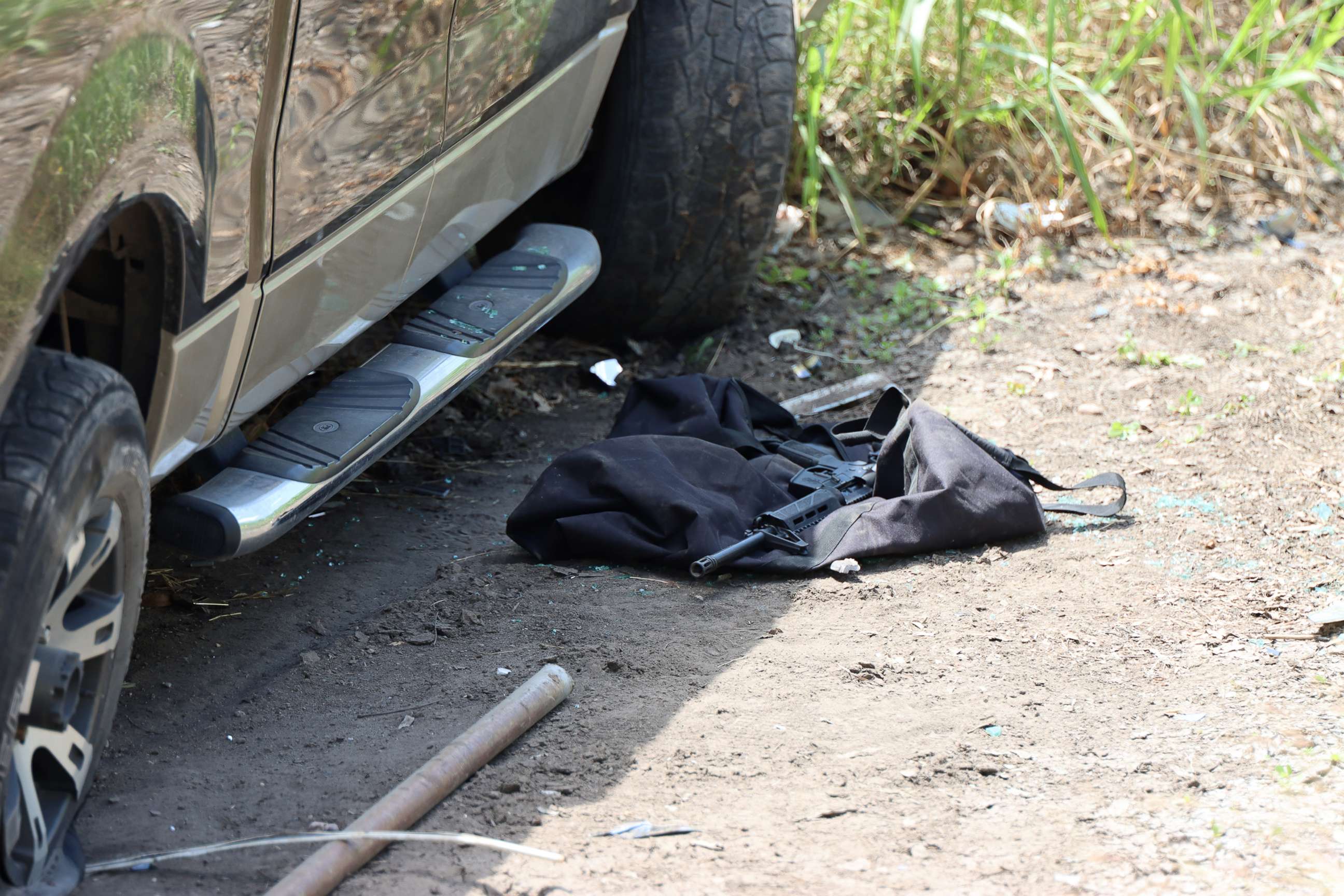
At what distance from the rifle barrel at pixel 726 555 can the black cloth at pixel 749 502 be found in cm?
2

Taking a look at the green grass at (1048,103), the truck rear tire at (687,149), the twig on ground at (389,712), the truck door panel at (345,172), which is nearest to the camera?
the truck door panel at (345,172)

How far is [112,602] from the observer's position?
171 centimetres

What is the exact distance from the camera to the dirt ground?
5.87 feet

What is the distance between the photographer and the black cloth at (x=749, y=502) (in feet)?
9.01

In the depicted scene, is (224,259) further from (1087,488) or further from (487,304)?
(1087,488)

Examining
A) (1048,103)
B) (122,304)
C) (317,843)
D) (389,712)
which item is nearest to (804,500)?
(389,712)

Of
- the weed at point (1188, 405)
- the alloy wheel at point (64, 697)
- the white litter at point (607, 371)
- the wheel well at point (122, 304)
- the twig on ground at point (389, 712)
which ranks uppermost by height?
the wheel well at point (122, 304)

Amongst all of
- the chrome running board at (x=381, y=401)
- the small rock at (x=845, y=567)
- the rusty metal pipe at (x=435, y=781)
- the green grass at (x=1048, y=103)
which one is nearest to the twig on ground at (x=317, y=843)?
the rusty metal pipe at (x=435, y=781)

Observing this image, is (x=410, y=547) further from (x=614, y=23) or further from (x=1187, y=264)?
(x=1187, y=264)

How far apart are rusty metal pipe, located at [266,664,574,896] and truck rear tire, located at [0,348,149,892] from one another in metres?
0.31

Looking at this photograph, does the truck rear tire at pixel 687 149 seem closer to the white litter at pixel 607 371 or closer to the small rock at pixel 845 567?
the white litter at pixel 607 371

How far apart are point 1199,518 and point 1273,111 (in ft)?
9.16

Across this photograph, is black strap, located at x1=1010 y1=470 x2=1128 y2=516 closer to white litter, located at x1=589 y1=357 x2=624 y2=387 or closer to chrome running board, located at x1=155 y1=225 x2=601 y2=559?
chrome running board, located at x1=155 y1=225 x2=601 y2=559

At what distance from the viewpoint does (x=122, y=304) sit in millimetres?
1817
